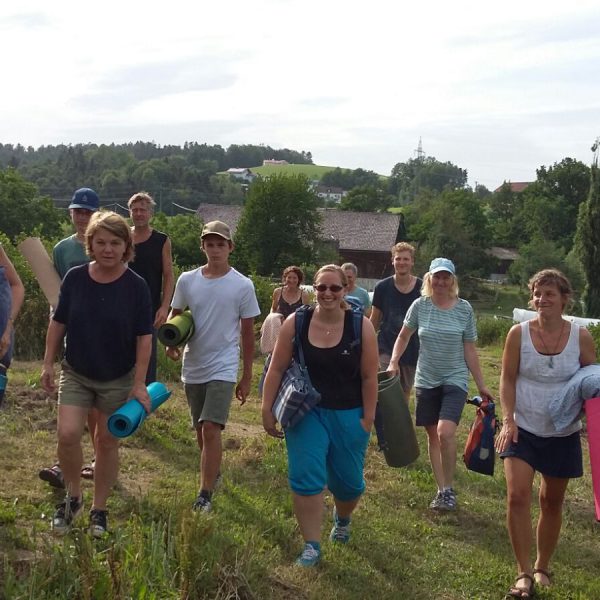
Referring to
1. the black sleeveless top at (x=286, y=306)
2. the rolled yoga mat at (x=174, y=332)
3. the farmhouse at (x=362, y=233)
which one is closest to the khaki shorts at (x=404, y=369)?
the black sleeveless top at (x=286, y=306)

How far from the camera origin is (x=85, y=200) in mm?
5605

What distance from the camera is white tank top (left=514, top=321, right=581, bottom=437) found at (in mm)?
4715

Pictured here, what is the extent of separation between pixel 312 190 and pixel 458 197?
2782 centimetres

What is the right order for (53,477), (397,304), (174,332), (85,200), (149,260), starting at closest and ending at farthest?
(53,477)
(174,332)
(85,200)
(149,260)
(397,304)

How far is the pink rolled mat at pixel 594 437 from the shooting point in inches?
175

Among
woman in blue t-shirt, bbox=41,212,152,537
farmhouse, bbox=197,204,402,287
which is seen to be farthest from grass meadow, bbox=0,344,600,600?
farmhouse, bbox=197,204,402,287

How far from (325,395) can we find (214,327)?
3.55ft

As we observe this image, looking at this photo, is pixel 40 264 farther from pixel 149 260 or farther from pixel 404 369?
pixel 404 369

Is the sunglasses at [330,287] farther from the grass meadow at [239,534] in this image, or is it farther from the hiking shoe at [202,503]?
the hiking shoe at [202,503]

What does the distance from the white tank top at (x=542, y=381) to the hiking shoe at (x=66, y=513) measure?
2.50 m

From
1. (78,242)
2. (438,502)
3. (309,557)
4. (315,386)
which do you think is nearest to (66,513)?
(309,557)

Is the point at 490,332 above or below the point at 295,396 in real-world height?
below

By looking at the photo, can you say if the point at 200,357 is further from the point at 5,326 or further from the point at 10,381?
the point at 10,381

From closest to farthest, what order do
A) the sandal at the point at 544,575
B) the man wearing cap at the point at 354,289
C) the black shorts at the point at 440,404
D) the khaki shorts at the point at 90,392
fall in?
the khaki shorts at the point at 90,392, the sandal at the point at 544,575, the black shorts at the point at 440,404, the man wearing cap at the point at 354,289
